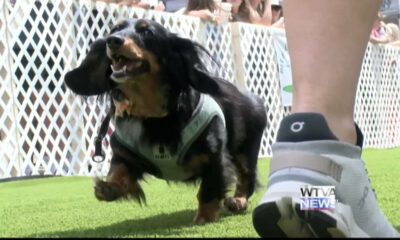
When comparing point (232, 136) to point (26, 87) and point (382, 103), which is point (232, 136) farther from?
point (382, 103)

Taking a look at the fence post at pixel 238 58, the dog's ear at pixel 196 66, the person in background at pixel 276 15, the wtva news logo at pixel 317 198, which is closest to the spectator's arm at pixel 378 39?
the person in background at pixel 276 15

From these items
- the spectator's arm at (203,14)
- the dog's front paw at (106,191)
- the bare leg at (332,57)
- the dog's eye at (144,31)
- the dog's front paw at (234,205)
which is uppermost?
the bare leg at (332,57)

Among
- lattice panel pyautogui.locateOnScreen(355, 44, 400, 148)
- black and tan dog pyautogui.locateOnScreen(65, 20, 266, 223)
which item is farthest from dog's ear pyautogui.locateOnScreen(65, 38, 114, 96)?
lattice panel pyautogui.locateOnScreen(355, 44, 400, 148)

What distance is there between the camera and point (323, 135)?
1.09 meters

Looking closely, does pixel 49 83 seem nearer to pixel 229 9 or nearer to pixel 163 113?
pixel 229 9

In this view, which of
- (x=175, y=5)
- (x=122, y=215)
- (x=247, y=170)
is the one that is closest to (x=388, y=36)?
(x=175, y=5)

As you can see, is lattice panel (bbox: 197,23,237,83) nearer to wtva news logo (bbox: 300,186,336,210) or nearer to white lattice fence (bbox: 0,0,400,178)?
white lattice fence (bbox: 0,0,400,178)

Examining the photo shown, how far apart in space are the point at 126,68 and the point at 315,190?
1.22m

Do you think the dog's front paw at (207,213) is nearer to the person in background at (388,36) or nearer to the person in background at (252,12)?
the person in background at (252,12)

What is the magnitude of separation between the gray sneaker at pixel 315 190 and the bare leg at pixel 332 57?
42 millimetres

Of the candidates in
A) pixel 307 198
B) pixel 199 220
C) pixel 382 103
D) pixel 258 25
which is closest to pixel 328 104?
pixel 307 198

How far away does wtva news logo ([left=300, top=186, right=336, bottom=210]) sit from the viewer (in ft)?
3.19

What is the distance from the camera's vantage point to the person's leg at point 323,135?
100 centimetres

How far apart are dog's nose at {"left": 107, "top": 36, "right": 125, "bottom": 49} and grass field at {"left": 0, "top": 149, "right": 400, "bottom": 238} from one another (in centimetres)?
53
